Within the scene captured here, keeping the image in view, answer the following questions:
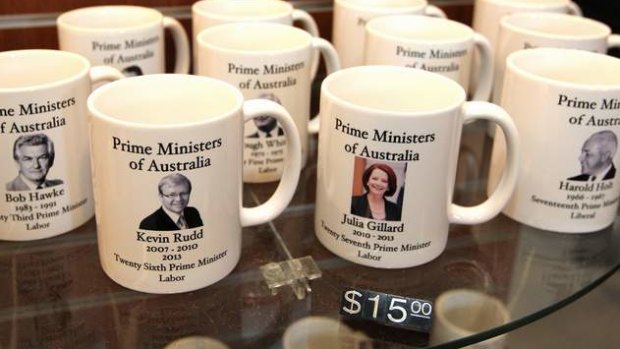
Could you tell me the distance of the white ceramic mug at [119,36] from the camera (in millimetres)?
821

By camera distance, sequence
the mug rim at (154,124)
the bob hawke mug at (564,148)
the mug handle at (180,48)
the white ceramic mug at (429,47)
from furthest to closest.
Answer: the mug handle at (180,48) → the white ceramic mug at (429,47) → the bob hawke mug at (564,148) → the mug rim at (154,124)

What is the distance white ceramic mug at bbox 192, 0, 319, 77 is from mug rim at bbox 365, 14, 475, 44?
10 centimetres

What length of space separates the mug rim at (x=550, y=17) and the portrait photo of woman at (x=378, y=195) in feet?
1.06

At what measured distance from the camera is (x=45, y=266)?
0.66m

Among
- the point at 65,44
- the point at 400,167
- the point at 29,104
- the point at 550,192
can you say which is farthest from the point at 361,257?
the point at 65,44

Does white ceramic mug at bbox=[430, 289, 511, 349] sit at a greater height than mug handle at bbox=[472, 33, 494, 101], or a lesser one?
lesser

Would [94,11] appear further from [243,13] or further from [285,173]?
[285,173]

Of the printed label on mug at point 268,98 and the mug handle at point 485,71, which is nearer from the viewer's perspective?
the printed label on mug at point 268,98

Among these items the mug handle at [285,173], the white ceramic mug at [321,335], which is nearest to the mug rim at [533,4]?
the mug handle at [285,173]

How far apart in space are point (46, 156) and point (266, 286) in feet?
0.69

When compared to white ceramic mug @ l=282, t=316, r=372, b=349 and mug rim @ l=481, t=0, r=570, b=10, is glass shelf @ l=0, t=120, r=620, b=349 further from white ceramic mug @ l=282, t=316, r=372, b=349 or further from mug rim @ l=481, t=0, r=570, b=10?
mug rim @ l=481, t=0, r=570, b=10

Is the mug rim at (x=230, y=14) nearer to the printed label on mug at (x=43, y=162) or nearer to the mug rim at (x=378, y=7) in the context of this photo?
the mug rim at (x=378, y=7)

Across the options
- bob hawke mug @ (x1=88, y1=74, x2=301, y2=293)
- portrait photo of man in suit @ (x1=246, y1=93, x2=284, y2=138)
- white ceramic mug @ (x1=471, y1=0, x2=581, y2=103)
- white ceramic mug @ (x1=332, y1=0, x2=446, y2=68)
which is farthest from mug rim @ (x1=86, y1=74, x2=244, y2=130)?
white ceramic mug @ (x1=471, y1=0, x2=581, y2=103)

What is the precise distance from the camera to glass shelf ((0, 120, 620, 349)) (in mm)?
592
